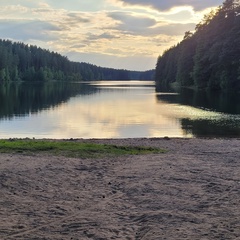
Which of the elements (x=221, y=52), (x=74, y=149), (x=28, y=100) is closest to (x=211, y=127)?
(x=74, y=149)

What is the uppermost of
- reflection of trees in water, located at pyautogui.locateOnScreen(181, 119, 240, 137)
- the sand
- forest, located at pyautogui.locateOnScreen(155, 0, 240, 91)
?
forest, located at pyautogui.locateOnScreen(155, 0, 240, 91)

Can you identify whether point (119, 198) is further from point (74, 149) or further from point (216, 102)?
point (216, 102)

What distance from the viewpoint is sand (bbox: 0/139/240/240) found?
783 centimetres

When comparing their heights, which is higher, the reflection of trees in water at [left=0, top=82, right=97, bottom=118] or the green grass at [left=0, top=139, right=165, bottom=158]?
the reflection of trees in water at [left=0, top=82, right=97, bottom=118]

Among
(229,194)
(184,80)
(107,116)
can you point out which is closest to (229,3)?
(184,80)

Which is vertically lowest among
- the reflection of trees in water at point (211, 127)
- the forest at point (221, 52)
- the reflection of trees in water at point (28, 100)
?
the reflection of trees in water at point (211, 127)

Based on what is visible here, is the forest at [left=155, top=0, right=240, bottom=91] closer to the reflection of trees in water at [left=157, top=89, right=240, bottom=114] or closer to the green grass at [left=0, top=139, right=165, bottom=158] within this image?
the reflection of trees in water at [left=157, top=89, right=240, bottom=114]

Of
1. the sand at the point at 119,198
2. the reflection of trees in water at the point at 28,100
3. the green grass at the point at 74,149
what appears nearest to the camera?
the sand at the point at 119,198

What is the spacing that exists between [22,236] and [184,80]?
9908cm

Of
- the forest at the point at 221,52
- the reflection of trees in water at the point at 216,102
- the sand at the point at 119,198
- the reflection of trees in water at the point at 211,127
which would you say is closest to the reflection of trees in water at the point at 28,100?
the reflection of trees in water at the point at 211,127

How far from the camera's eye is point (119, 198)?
10047mm

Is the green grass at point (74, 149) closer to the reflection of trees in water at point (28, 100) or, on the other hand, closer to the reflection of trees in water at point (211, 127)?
the reflection of trees in water at point (211, 127)

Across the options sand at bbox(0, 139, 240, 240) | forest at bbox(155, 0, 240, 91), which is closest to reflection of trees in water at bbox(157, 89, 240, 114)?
forest at bbox(155, 0, 240, 91)

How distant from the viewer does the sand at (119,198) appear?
7.83 metres
